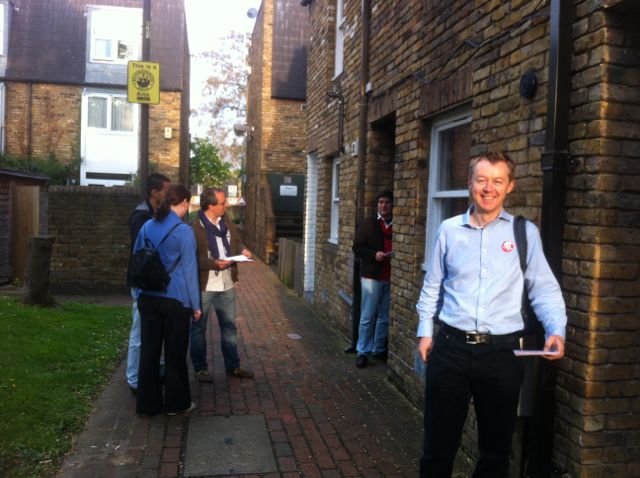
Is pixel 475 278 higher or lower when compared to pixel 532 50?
lower

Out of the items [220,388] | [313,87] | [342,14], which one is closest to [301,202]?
[313,87]

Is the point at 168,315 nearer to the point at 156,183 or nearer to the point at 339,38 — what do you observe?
the point at 156,183

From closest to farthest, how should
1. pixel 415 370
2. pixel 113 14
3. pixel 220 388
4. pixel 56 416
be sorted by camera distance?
1. pixel 56 416
2. pixel 415 370
3. pixel 220 388
4. pixel 113 14

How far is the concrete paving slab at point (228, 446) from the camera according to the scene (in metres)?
3.96

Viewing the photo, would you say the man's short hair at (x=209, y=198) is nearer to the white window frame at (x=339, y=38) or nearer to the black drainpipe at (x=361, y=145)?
the black drainpipe at (x=361, y=145)

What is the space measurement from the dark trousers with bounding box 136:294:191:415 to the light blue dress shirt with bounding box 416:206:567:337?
261cm

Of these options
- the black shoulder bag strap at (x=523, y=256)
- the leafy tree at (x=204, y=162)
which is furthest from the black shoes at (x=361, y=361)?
the leafy tree at (x=204, y=162)

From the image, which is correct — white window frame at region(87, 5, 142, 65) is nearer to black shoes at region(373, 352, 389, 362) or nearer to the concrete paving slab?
black shoes at region(373, 352, 389, 362)

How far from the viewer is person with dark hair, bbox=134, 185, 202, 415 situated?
4.86 metres

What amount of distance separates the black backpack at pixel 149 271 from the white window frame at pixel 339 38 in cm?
494

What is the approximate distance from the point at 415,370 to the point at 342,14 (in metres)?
5.83

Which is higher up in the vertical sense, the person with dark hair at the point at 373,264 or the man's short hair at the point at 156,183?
the man's short hair at the point at 156,183

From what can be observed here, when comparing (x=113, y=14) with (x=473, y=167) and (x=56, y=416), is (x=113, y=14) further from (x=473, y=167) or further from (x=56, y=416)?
(x=473, y=167)

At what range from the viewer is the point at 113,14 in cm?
2416
